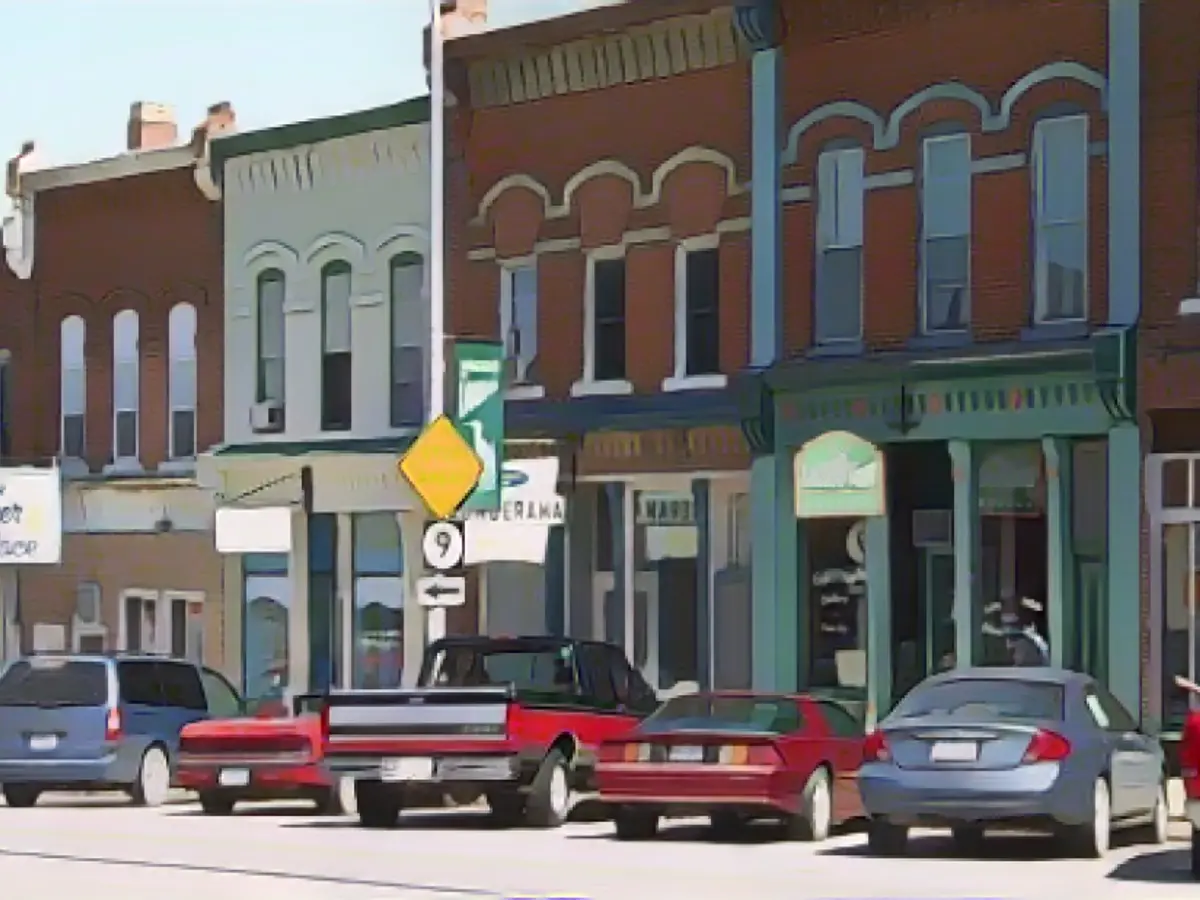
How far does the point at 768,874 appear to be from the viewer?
19.8 m

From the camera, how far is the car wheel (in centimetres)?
2955

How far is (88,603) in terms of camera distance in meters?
44.4

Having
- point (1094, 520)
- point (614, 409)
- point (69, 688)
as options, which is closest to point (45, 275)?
point (614, 409)

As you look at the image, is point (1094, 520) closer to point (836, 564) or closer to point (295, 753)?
point (836, 564)

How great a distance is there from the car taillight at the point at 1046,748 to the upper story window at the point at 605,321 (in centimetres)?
1469

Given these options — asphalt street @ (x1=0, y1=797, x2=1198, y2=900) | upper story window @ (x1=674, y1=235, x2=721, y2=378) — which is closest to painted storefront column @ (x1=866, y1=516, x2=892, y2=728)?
upper story window @ (x1=674, y1=235, x2=721, y2=378)

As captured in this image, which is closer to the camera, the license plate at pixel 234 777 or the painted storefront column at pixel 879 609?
the license plate at pixel 234 777

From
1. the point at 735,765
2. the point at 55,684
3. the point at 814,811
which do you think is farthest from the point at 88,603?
the point at 735,765

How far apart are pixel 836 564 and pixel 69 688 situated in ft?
28.0

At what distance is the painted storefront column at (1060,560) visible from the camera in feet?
96.7

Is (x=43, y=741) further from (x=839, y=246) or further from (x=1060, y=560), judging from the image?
(x=1060, y=560)

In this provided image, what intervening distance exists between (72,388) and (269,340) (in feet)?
17.8

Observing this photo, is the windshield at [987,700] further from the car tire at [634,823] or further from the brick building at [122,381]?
the brick building at [122,381]

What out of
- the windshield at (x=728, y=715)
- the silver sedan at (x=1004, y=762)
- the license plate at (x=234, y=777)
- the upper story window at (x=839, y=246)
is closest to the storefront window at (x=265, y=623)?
the upper story window at (x=839, y=246)
